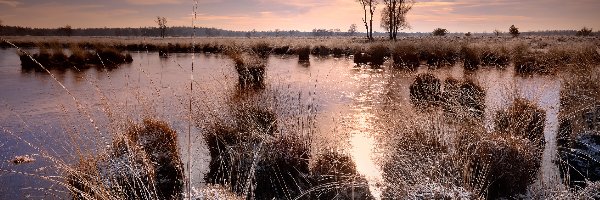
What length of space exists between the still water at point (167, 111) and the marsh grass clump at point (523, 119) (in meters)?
0.16

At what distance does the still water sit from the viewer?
212 inches

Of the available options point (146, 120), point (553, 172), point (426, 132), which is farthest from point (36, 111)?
point (553, 172)

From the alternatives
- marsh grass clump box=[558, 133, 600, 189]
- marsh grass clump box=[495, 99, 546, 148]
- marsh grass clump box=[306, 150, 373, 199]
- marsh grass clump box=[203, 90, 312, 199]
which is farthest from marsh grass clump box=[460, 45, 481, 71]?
marsh grass clump box=[306, 150, 373, 199]

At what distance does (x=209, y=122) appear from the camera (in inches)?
232

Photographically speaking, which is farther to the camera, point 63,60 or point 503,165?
point 63,60

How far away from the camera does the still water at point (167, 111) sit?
538cm

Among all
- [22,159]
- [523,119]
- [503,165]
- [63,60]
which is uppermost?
[63,60]

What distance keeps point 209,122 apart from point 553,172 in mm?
4421

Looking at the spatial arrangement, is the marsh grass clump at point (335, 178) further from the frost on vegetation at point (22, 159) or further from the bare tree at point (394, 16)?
the bare tree at point (394, 16)

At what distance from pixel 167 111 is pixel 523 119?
610 centimetres

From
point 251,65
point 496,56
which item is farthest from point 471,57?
point 251,65

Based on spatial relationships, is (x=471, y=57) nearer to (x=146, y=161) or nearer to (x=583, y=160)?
(x=583, y=160)

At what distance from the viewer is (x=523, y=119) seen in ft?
20.8

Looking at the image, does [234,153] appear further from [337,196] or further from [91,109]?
[91,109]
